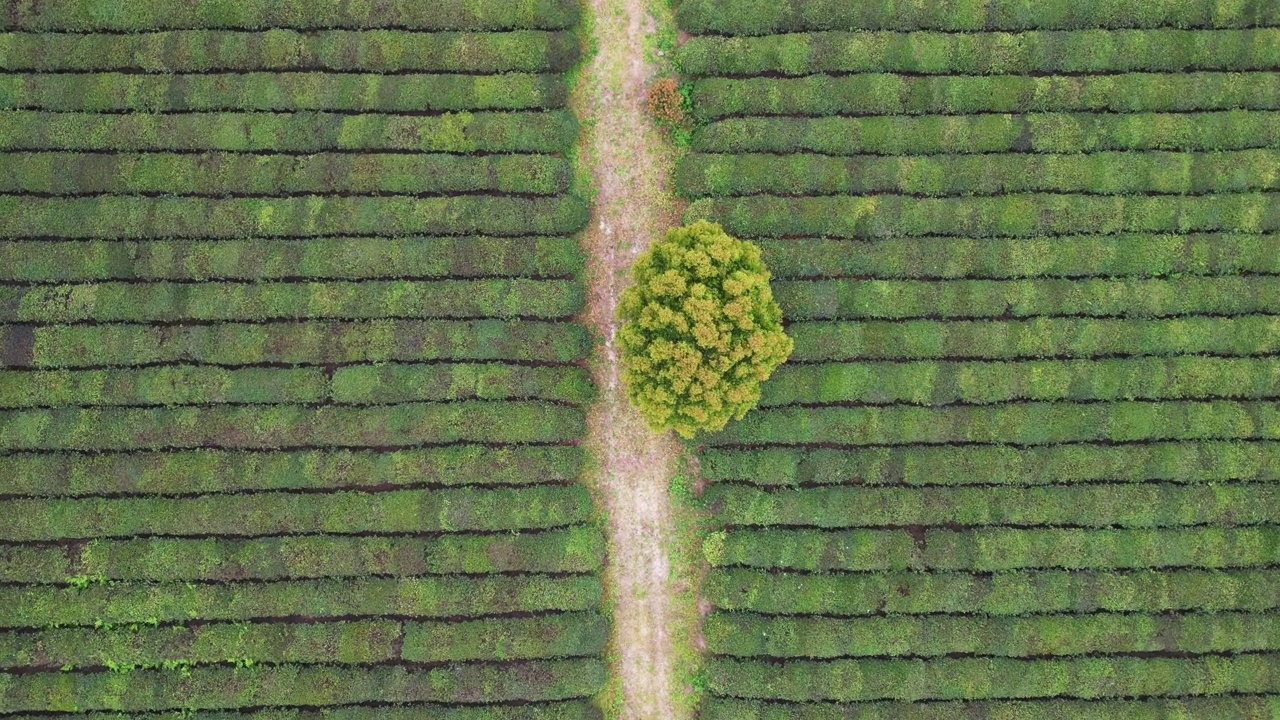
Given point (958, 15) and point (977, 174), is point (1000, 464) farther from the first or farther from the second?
point (958, 15)

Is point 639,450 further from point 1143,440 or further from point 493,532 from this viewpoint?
point 1143,440

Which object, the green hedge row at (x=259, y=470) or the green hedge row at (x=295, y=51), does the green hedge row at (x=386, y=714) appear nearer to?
the green hedge row at (x=259, y=470)

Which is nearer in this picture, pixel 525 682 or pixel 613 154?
pixel 525 682

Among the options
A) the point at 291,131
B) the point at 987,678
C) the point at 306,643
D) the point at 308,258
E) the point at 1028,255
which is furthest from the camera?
the point at 1028,255

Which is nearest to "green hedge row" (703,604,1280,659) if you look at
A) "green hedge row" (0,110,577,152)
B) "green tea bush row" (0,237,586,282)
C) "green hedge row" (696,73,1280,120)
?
"green tea bush row" (0,237,586,282)

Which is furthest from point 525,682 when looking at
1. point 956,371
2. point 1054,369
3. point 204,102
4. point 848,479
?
point 204,102

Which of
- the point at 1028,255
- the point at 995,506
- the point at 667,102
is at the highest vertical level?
the point at 667,102

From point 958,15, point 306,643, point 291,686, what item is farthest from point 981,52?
point 291,686

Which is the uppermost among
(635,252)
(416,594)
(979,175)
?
(979,175)
